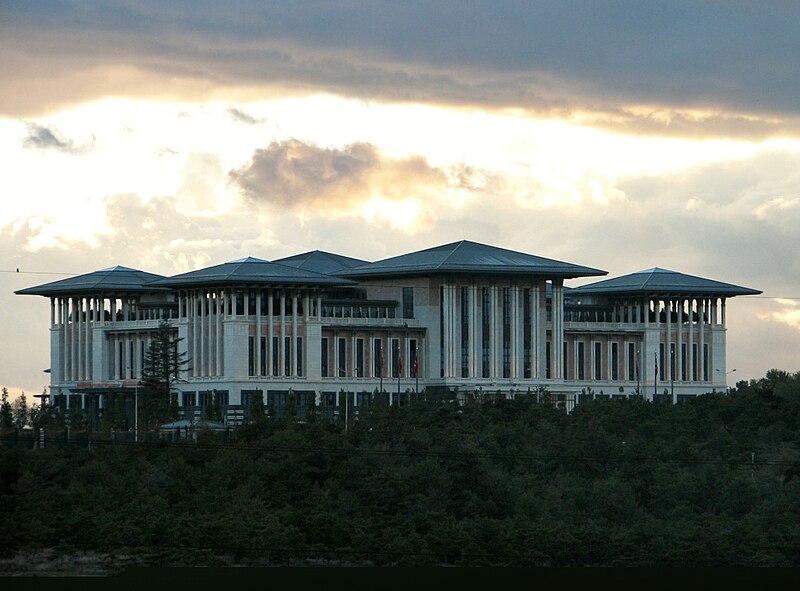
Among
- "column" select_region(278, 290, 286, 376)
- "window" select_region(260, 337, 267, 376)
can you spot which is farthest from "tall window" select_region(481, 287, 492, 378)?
"window" select_region(260, 337, 267, 376)

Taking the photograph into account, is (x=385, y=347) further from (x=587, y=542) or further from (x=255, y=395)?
(x=587, y=542)

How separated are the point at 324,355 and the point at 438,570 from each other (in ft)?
174

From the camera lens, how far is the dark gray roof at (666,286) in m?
160

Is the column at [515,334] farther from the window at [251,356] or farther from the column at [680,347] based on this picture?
the window at [251,356]

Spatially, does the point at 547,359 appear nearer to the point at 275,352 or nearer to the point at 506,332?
the point at 506,332

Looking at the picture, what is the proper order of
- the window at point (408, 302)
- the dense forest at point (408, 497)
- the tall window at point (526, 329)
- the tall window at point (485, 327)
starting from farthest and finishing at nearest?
1. the tall window at point (526, 329)
2. the window at point (408, 302)
3. the tall window at point (485, 327)
4. the dense forest at point (408, 497)

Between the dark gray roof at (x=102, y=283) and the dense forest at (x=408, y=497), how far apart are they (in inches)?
1523

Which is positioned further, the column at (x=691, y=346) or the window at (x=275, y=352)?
the column at (x=691, y=346)

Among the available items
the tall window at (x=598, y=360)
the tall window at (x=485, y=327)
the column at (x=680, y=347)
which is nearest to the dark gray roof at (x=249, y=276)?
the tall window at (x=485, y=327)

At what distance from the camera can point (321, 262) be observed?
6358 inches

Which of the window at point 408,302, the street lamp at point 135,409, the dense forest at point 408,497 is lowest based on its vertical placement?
the dense forest at point 408,497

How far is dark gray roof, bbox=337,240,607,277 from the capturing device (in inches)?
5797

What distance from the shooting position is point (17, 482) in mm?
100812

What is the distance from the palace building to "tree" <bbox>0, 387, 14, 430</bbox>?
1155cm
